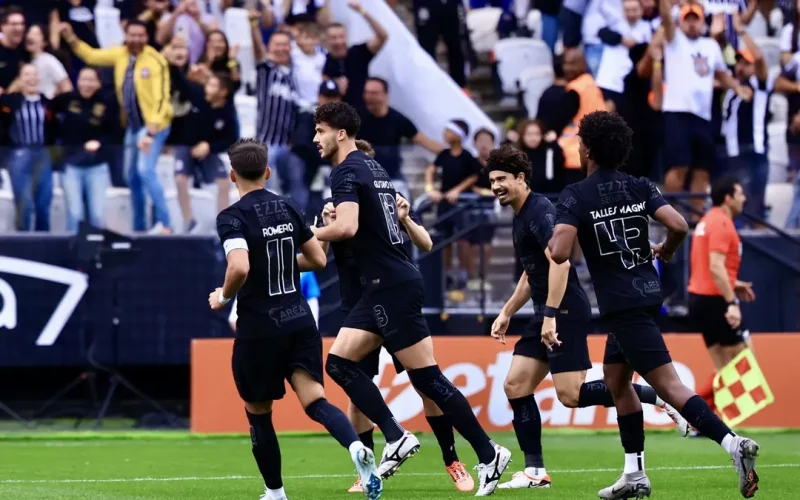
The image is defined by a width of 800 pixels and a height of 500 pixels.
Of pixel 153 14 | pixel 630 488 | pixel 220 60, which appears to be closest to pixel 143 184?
pixel 220 60

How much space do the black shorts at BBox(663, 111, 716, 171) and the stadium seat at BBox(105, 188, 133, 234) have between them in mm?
5869

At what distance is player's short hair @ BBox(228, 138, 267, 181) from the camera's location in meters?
7.81

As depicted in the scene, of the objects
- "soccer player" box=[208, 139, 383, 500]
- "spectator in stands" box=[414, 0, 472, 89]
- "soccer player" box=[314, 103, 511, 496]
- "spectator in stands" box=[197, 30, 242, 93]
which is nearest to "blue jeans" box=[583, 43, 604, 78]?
"spectator in stands" box=[414, 0, 472, 89]

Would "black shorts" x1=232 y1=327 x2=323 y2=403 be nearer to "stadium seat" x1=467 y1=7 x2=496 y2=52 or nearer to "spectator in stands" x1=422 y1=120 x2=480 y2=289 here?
"spectator in stands" x1=422 y1=120 x2=480 y2=289

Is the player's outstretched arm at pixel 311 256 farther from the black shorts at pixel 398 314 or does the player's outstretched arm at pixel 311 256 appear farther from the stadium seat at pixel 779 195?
the stadium seat at pixel 779 195

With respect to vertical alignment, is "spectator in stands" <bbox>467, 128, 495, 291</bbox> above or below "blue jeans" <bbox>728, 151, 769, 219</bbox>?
below

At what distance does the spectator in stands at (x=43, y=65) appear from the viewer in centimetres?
1692

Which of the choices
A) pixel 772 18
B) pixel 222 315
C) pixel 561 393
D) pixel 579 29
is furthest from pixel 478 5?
pixel 561 393

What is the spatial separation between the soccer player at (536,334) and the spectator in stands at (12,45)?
29.7ft

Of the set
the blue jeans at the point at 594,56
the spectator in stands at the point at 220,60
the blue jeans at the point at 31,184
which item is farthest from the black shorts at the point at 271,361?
the blue jeans at the point at 594,56

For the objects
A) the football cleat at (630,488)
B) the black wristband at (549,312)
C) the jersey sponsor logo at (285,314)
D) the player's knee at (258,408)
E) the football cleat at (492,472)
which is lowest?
the football cleat at (492,472)

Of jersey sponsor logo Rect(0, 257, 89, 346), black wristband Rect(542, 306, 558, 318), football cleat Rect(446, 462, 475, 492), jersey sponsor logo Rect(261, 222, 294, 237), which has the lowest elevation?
jersey sponsor logo Rect(0, 257, 89, 346)

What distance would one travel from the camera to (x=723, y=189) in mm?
13414

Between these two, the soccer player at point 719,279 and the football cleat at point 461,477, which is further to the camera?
the soccer player at point 719,279
